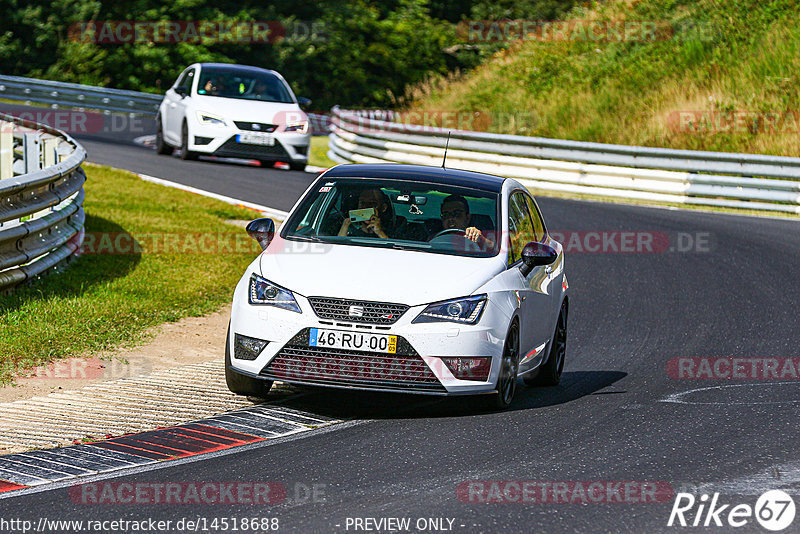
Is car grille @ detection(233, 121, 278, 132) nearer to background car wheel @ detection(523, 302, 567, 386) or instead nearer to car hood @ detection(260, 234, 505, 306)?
background car wheel @ detection(523, 302, 567, 386)

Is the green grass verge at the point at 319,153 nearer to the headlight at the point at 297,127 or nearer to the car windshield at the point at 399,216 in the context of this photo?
→ the headlight at the point at 297,127

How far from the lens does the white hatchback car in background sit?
2233 centimetres

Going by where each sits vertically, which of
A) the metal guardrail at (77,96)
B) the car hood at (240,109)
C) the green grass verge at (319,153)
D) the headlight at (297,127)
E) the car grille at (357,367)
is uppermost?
the car grille at (357,367)

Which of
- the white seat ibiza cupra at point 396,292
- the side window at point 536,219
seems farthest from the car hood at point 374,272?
Result: the side window at point 536,219

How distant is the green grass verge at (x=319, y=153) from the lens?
1111 inches

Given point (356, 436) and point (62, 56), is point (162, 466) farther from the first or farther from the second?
point (62, 56)

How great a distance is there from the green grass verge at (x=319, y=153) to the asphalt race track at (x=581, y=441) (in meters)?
15.0

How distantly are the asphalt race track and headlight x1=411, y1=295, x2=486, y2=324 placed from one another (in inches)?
25.5

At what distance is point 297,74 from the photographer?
51188mm

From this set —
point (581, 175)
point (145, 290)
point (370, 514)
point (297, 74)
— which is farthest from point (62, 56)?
point (370, 514)

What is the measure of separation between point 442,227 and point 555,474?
257 centimetres

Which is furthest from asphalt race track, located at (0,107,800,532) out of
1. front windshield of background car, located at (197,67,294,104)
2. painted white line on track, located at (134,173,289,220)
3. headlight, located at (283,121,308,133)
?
front windshield of background car, located at (197,67,294,104)

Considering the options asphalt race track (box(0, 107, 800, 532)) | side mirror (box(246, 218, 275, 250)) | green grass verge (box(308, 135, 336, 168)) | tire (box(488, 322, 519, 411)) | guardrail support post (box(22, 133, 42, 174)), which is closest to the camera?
asphalt race track (box(0, 107, 800, 532))

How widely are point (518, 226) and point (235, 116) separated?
1380 centimetres
